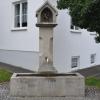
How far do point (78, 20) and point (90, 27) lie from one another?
0.47 m

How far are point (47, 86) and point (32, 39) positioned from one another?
605 cm

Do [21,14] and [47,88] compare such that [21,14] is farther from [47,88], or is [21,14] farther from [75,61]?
[47,88]

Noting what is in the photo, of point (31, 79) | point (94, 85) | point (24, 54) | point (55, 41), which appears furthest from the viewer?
point (24, 54)

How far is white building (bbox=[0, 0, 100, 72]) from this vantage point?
16.1 metres

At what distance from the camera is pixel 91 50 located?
64.2 feet

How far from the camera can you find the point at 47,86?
1055 centimetres

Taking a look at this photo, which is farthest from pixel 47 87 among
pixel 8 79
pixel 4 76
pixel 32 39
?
pixel 32 39

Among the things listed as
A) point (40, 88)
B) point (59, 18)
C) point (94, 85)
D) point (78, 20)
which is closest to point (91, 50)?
point (59, 18)

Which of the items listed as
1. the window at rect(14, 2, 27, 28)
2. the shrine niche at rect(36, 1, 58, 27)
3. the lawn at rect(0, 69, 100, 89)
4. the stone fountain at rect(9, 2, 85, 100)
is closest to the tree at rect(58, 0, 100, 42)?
the shrine niche at rect(36, 1, 58, 27)

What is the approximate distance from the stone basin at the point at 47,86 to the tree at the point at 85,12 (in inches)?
73.9

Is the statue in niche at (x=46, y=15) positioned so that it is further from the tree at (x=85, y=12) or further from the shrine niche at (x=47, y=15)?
the tree at (x=85, y=12)

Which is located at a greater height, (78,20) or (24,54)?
(78,20)

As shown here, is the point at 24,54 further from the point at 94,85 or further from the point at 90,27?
the point at 90,27

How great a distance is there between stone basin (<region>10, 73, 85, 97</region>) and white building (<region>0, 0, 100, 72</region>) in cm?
521
